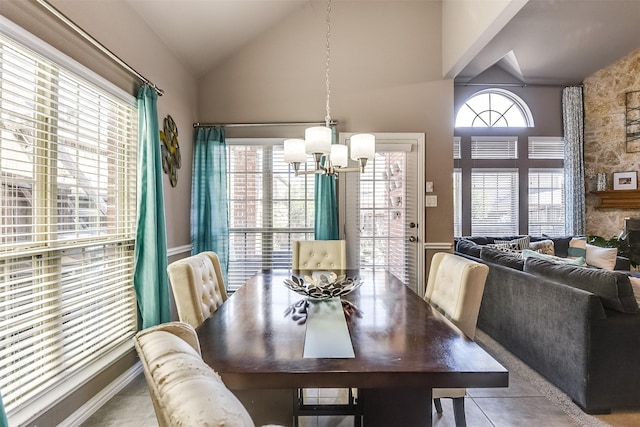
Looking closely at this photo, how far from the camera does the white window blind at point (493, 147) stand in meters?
5.55

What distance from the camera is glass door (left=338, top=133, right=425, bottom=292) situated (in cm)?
380

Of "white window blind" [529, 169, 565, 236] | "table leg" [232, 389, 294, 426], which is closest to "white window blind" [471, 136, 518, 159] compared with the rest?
"white window blind" [529, 169, 565, 236]

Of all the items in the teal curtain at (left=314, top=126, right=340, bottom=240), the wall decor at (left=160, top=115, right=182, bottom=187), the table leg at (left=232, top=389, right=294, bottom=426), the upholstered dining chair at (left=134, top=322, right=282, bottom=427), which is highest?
the wall decor at (left=160, top=115, right=182, bottom=187)

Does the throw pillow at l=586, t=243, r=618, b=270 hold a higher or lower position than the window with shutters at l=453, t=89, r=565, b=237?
lower

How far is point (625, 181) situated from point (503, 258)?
148 inches

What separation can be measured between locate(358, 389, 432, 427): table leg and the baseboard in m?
1.73

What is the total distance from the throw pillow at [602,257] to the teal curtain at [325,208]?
318 cm

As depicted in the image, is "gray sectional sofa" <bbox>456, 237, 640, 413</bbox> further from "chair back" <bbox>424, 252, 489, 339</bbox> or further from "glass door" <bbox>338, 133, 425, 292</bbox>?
"glass door" <bbox>338, 133, 425, 292</bbox>

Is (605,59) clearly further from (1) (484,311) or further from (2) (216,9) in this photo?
(2) (216,9)

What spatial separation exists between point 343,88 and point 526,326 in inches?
115

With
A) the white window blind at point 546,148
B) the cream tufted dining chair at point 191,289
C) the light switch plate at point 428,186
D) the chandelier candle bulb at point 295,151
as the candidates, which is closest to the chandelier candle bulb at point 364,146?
the chandelier candle bulb at point 295,151

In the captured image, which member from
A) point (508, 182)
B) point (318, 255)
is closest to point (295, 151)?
point (318, 255)

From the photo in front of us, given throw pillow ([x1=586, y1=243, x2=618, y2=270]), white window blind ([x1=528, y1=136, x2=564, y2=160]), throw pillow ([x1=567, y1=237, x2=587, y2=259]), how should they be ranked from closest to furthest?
1. throw pillow ([x1=586, y1=243, x2=618, y2=270])
2. throw pillow ([x1=567, y1=237, x2=587, y2=259])
3. white window blind ([x1=528, y1=136, x2=564, y2=160])

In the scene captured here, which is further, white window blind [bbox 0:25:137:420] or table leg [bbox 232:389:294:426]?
white window blind [bbox 0:25:137:420]
